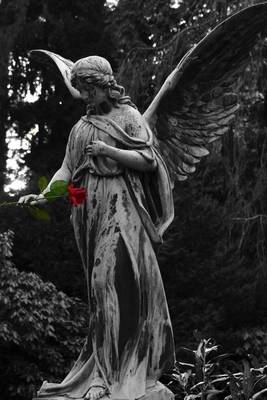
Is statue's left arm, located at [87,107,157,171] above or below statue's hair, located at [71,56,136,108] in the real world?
below

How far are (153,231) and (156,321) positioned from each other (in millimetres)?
516

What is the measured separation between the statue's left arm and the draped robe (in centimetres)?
3

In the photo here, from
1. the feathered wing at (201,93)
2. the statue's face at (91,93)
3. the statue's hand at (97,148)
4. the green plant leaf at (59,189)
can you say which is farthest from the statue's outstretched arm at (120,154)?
the green plant leaf at (59,189)

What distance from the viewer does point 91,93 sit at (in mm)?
6551

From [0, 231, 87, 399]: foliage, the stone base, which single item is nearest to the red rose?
the stone base

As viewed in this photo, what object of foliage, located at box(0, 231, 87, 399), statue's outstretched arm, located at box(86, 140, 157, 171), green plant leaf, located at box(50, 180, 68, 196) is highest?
statue's outstretched arm, located at box(86, 140, 157, 171)

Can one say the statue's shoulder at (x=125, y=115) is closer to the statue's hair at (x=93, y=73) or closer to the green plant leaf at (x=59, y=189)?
the statue's hair at (x=93, y=73)

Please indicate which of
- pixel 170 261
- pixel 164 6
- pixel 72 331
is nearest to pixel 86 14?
pixel 164 6

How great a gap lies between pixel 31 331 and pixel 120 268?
965cm

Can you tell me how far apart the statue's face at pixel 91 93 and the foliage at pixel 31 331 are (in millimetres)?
9046

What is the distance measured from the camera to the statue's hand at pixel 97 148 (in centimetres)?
635

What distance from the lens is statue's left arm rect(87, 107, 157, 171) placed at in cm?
635

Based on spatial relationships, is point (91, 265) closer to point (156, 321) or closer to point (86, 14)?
point (156, 321)

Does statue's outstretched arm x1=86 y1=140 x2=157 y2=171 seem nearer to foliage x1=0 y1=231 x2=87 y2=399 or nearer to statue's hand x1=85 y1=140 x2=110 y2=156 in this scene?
statue's hand x1=85 y1=140 x2=110 y2=156
